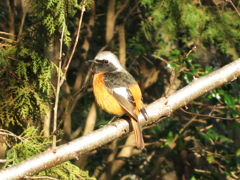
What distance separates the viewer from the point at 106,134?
10.4 feet

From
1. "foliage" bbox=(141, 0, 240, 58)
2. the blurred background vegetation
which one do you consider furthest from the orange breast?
"foliage" bbox=(141, 0, 240, 58)

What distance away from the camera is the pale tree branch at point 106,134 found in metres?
2.85

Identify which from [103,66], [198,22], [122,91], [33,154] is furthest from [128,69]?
[33,154]

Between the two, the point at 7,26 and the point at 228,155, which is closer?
the point at 7,26

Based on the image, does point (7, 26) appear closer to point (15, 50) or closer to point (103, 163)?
point (15, 50)

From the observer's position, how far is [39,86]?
4.11m

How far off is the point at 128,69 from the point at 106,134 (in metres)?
3.78

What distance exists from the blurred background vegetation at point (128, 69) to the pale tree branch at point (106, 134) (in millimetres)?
214

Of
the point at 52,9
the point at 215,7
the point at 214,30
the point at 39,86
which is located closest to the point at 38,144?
the point at 39,86

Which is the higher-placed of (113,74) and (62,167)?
(113,74)

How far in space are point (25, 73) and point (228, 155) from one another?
4062mm

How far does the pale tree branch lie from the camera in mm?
2852

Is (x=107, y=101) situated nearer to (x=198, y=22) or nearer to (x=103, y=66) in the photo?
(x=103, y=66)

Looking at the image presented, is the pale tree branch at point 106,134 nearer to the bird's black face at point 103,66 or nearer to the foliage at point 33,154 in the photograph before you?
the foliage at point 33,154
